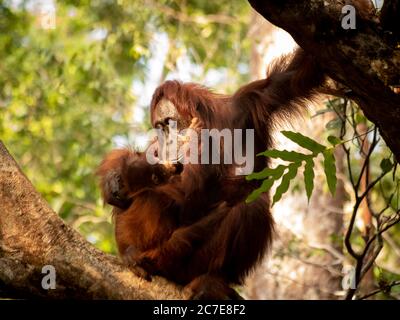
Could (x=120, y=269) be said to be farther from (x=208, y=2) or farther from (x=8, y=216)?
(x=208, y=2)

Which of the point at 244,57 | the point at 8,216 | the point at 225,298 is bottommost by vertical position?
the point at 225,298

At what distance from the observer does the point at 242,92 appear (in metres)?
5.32

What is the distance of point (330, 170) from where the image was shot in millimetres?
3758

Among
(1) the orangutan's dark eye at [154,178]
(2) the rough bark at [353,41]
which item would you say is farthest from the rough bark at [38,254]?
(2) the rough bark at [353,41]

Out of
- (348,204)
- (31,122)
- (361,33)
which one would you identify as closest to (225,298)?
(361,33)

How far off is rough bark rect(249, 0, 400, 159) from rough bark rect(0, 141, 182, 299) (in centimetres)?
181

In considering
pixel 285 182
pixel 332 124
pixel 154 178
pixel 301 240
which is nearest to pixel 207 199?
pixel 154 178

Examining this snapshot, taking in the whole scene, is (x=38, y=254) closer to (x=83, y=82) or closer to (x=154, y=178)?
(x=154, y=178)

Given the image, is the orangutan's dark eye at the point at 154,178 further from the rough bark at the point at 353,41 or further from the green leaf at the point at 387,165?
the rough bark at the point at 353,41

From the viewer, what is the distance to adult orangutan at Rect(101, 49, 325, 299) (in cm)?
481

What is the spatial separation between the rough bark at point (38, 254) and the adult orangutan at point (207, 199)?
0.43 metres

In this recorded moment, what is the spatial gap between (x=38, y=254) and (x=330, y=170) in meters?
1.81

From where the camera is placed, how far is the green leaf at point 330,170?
3738 mm
